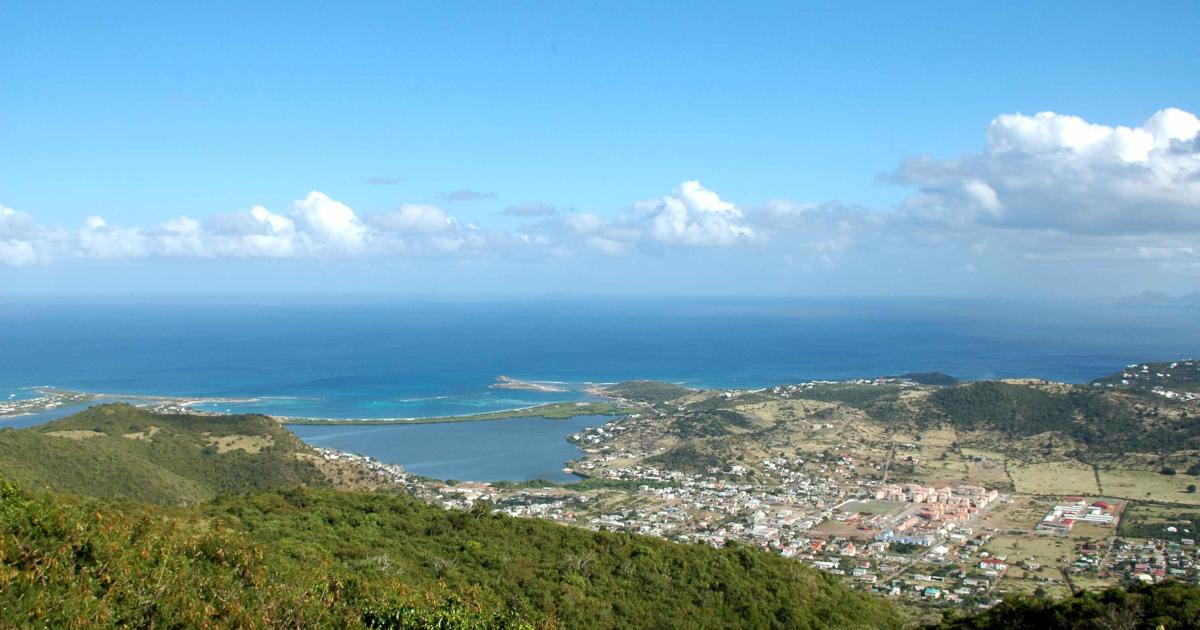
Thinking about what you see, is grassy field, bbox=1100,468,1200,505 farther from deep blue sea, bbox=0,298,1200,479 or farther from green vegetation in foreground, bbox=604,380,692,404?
green vegetation in foreground, bbox=604,380,692,404

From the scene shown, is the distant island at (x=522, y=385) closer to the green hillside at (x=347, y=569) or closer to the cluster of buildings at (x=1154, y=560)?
the green hillside at (x=347, y=569)

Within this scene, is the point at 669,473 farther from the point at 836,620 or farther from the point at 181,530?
the point at 181,530

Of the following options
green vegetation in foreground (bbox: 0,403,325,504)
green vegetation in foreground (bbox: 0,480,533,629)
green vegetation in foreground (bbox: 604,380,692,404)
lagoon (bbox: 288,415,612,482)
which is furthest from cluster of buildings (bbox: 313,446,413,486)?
green vegetation in foreground (bbox: 604,380,692,404)

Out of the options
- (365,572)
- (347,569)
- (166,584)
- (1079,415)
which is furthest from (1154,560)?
(166,584)

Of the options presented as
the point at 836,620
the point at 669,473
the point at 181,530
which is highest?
the point at 181,530

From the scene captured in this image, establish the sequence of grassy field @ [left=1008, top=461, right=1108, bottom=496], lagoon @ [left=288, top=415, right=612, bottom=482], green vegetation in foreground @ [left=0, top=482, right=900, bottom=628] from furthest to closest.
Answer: lagoon @ [left=288, top=415, right=612, bottom=482], grassy field @ [left=1008, top=461, right=1108, bottom=496], green vegetation in foreground @ [left=0, top=482, right=900, bottom=628]

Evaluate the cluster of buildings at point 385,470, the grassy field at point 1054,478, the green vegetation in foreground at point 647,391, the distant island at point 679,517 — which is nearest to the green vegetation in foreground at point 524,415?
the distant island at point 679,517

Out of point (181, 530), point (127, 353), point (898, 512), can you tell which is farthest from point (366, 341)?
point (181, 530)
